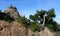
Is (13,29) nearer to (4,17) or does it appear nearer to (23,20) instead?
(23,20)

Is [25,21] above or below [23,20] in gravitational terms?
below

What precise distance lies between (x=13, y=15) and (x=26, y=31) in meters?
3.66

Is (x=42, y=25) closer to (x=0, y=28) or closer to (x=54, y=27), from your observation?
(x=54, y=27)

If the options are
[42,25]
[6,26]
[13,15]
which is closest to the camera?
[42,25]

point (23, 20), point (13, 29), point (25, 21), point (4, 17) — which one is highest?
point (4, 17)

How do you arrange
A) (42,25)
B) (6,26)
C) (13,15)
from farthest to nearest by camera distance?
1. (13,15)
2. (6,26)
3. (42,25)

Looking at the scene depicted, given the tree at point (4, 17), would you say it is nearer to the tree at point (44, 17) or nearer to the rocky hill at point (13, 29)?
the rocky hill at point (13, 29)

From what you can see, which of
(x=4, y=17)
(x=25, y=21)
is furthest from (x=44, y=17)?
(x=4, y=17)

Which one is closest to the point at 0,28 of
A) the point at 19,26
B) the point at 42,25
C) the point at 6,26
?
the point at 6,26

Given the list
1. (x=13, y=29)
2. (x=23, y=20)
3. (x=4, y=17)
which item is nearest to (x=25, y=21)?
(x=23, y=20)

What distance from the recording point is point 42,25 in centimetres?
2977

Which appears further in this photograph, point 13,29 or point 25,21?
point 25,21

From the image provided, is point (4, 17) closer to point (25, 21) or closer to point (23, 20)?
point (23, 20)

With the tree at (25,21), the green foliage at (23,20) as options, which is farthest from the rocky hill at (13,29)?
the green foliage at (23,20)
